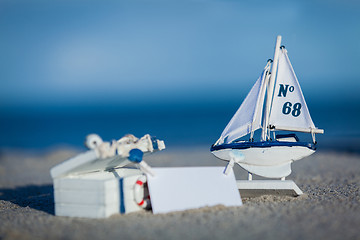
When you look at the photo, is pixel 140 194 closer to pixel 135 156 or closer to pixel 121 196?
pixel 121 196

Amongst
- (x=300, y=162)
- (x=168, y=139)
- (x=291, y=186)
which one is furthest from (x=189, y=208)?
(x=168, y=139)

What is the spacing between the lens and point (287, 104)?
830 cm

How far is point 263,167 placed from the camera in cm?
805

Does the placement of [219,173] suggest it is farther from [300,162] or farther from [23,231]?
[300,162]

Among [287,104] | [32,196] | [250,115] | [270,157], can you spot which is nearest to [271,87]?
[287,104]

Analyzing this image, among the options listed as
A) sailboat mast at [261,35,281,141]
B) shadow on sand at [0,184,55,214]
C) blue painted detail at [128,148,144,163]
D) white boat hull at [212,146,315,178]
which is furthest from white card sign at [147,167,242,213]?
shadow on sand at [0,184,55,214]

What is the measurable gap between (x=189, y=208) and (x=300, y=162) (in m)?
10.4

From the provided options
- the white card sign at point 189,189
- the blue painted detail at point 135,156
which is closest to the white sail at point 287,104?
the white card sign at point 189,189

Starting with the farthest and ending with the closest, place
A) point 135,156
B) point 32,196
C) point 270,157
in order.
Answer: point 32,196, point 270,157, point 135,156

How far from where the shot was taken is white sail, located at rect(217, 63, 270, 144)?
812 centimetres

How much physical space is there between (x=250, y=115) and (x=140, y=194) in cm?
266

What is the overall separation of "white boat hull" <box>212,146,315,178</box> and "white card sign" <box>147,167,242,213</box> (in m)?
0.74

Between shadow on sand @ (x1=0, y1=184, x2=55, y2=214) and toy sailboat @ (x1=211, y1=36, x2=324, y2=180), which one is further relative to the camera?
shadow on sand @ (x1=0, y1=184, x2=55, y2=214)

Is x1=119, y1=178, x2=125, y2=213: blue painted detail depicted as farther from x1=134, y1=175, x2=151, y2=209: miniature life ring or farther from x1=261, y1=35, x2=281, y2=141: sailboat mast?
x1=261, y1=35, x2=281, y2=141: sailboat mast
